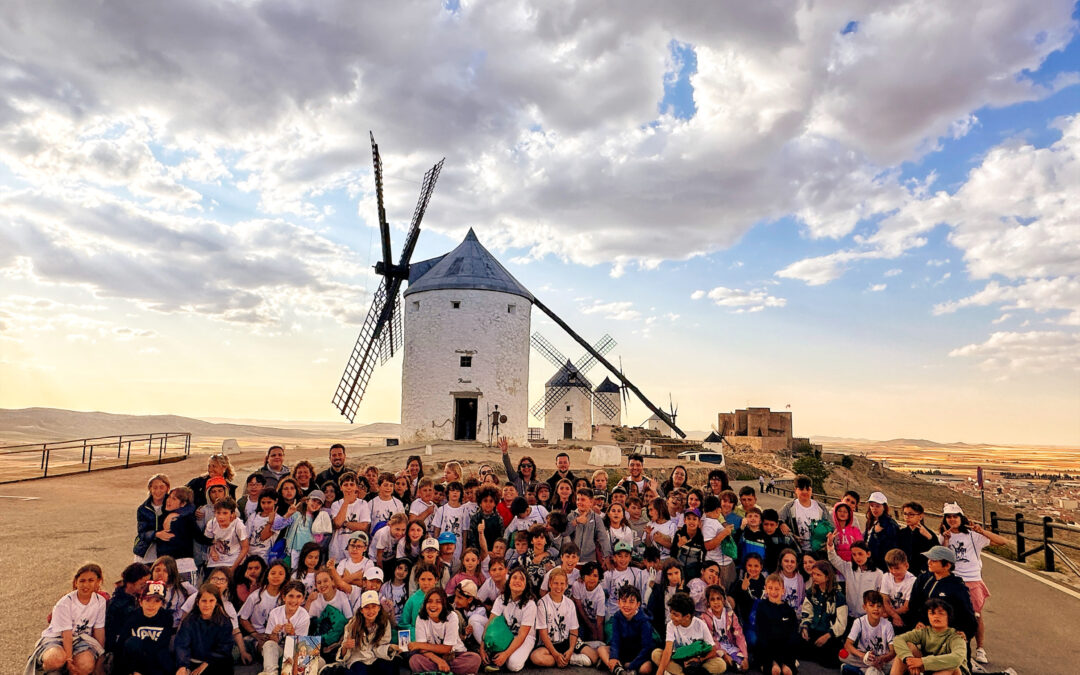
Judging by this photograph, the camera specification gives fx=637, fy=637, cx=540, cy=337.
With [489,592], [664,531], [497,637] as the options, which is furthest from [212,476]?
[664,531]

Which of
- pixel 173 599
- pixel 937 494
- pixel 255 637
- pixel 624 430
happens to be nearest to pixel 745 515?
pixel 255 637

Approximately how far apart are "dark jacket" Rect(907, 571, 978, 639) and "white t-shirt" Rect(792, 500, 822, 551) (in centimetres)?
126

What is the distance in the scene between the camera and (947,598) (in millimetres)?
5391

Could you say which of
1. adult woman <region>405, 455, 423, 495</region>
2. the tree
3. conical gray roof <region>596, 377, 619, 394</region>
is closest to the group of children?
adult woman <region>405, 455, 423, 495</region>

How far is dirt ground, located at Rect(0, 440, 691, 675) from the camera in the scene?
23.4ft

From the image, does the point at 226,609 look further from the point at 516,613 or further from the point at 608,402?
the point at 608,402

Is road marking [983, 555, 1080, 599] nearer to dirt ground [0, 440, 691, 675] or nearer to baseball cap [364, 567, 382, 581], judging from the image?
baseball cap [364, 567, 382, 581]

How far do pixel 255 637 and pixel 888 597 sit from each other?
567 cm

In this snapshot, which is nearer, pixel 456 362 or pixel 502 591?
pixel 502 591

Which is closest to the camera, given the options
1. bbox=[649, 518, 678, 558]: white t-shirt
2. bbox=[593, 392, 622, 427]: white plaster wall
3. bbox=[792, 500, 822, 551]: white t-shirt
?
bbox=[649, 518, 678, 558]: white t-shirt

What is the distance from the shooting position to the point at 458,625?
18.8 feet

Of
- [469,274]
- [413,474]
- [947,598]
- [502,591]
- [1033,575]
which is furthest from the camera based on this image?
[469,274]

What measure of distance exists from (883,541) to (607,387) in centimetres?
4765

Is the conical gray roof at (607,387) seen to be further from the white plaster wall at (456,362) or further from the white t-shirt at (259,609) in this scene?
the white t-shirt at (259,609)
